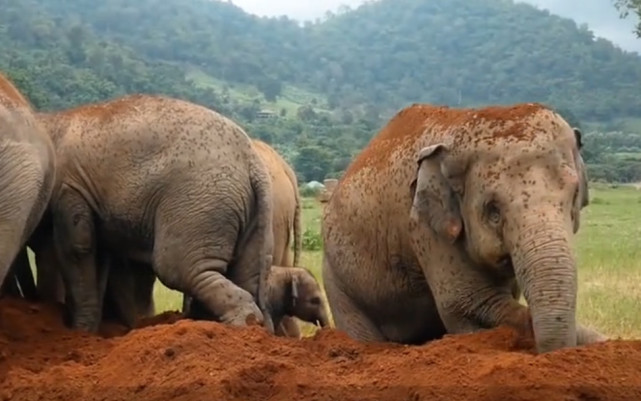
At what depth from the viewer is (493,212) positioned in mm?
6461

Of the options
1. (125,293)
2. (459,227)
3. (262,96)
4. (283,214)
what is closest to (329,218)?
(459,227)

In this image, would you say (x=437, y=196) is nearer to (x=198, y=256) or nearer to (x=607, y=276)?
(x=198, y=256)

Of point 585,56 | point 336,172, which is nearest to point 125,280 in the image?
point 336,172

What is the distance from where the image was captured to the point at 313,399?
5383 mm

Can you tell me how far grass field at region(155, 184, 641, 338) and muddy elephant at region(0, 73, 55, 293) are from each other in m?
3.82

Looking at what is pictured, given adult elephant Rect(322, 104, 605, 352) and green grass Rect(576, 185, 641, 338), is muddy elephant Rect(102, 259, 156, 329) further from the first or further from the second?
green grass Rect(576, 185, 641, 338)

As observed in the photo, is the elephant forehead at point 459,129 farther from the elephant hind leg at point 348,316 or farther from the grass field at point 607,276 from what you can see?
the grass field at point 607,276

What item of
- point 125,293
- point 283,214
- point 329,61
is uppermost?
point 283,214

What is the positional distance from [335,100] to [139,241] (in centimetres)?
11941

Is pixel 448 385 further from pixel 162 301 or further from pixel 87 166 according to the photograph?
pixel 162 301

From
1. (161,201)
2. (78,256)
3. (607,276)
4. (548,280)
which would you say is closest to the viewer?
(548,280)

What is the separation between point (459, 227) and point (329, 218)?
176 cm

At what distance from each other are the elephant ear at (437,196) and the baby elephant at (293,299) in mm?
3421

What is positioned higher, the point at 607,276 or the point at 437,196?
the point at 437,196
